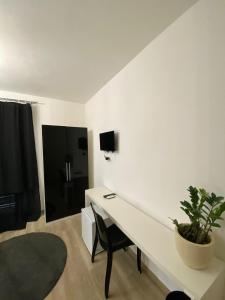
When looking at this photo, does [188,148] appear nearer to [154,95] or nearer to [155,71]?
[154,95]

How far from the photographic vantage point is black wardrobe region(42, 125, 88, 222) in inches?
102

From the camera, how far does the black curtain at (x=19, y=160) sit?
246 cm

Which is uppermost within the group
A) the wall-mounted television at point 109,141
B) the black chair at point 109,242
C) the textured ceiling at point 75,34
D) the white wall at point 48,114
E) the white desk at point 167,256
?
the textured ceiling at point 75,34

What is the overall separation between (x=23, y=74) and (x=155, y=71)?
191 centimetres

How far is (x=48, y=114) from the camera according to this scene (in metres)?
3.00

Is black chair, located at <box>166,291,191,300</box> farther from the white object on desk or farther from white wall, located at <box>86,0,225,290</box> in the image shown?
the white object on desk

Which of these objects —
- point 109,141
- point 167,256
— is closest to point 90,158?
point 109,141

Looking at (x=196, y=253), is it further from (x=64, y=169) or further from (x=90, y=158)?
(x=90, y=158)

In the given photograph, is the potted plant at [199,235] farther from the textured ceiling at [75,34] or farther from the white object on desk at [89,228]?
the textured ceiling at [75,34]

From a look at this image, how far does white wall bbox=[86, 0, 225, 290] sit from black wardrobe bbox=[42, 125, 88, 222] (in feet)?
4.06

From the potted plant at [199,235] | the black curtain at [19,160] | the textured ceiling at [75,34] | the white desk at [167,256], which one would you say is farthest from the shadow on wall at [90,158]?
the potted plant at [199,235]

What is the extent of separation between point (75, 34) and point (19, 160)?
7.46ft

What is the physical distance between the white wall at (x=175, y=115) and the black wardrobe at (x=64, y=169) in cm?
124

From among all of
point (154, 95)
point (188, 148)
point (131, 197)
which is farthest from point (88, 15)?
point (131, 197)
